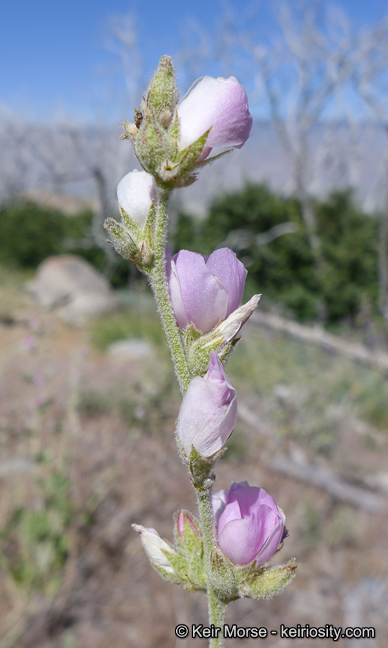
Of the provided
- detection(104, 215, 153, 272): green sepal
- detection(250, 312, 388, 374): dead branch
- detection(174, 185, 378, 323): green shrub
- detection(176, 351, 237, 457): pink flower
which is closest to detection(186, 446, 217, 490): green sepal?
detection(176, 351, 237, 457): pink flower

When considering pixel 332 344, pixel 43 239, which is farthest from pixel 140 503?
pixel 43 239

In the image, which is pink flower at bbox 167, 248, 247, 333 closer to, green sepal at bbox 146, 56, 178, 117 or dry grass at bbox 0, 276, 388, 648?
green sepal at bbox 146, 56, 178, 117

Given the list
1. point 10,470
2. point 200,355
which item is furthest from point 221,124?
point 10,470

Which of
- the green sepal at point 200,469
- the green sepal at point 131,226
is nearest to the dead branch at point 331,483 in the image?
the green sepal at point 200,469

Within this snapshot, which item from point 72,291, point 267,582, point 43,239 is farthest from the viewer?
point 43,239

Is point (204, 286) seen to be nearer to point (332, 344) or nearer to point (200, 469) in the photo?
point (200, 469)
